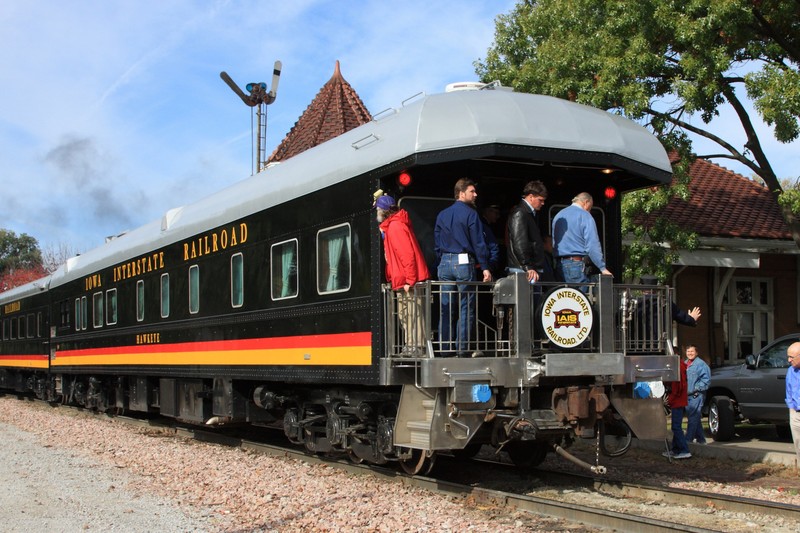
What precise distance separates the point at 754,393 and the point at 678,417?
320cm

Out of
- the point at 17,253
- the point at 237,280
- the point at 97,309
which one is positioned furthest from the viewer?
the point at 17,253

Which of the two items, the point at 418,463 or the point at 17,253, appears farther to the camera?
the point at 17,253

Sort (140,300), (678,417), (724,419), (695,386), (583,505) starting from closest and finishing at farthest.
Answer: (583,505)
(678,417)
(695,386)
(724,419)
(140,300)

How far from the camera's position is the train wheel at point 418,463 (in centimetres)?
881

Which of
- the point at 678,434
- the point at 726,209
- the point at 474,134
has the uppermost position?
the point at 726,209

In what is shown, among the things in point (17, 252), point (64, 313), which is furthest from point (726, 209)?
point (17, 252)

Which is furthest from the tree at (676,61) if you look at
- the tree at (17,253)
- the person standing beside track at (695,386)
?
the tree at (17,253)

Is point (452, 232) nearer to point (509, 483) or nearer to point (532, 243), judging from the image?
point (532, 243)

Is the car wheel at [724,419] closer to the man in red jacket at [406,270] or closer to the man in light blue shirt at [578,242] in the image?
the man in light blue shirt at [578,242]

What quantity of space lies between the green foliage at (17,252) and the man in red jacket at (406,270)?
7678 cm

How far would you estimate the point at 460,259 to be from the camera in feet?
26.8

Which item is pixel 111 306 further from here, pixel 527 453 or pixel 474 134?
pixel 474 134

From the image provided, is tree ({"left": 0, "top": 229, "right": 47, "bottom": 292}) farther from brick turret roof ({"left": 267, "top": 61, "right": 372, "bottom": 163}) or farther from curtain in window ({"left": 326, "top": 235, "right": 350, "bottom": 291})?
curtain in window ({"left": 326, "top": 235, "right": 350, "bottom": 291})

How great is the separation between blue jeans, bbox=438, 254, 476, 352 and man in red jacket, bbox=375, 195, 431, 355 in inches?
7.5
